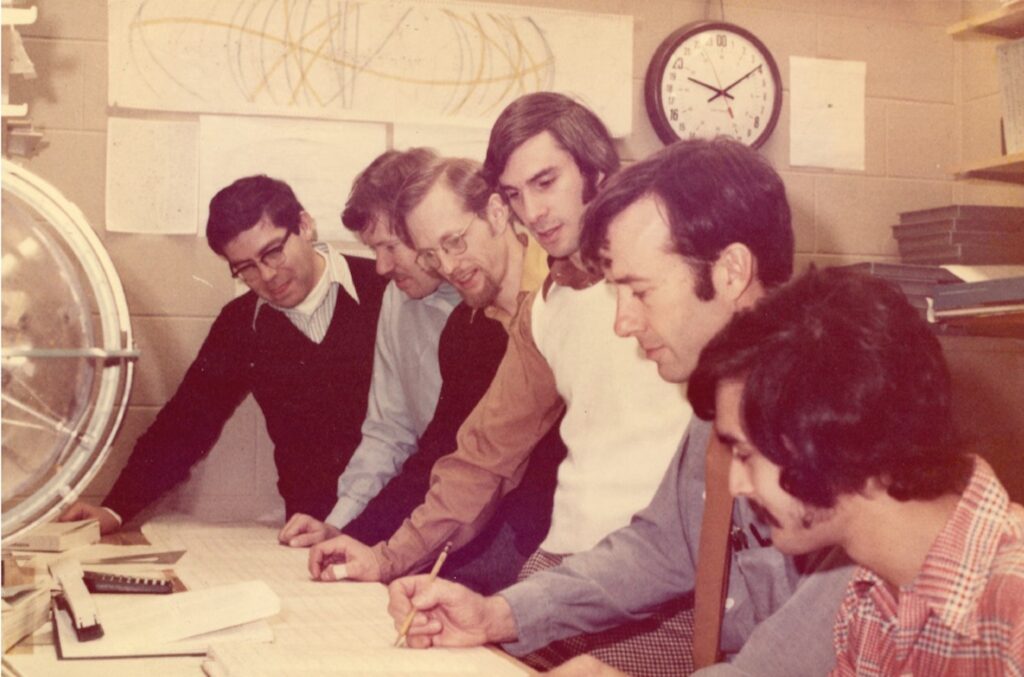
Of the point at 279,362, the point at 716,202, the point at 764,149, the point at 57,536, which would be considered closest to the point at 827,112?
the point at 764,149

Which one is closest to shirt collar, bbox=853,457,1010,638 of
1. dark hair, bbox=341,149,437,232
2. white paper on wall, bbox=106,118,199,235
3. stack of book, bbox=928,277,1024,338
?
stack of book, bbox=928,277,1024,338

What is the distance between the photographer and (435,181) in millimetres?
1526

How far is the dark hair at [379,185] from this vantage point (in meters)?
1.53

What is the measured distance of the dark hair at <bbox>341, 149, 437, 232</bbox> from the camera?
153 cm

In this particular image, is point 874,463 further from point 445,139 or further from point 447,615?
point 445,139

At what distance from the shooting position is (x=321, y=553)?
4.75 ft

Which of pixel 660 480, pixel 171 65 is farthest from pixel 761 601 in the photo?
pixel 171 65

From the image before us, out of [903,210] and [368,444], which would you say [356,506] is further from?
[903,210]

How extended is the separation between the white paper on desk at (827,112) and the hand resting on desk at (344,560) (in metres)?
0.81

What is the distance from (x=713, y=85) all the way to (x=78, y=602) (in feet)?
3.54

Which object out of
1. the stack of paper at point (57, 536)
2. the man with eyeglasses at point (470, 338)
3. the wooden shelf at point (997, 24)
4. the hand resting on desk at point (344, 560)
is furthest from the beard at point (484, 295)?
the wooden shelf at point (997, 24)

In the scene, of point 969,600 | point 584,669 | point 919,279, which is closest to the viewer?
point 969,600

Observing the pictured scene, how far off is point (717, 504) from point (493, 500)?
43 centimetres

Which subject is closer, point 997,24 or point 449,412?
point 997,24
